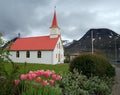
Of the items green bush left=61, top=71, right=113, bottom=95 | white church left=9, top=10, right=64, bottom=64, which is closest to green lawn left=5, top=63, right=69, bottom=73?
green bush left=61, top=71, right=113, bottom=95

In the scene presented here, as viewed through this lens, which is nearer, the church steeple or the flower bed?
the flower bed

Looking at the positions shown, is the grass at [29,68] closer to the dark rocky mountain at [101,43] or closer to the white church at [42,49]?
the white church at [42,49]

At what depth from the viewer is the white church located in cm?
4478

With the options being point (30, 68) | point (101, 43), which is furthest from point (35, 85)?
point (101, 43)

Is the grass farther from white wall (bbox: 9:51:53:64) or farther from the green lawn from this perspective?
white wall (bbox: 9:51:53:64)

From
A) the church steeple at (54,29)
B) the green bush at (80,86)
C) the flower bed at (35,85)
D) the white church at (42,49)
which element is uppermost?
the church steeple at (54,29)

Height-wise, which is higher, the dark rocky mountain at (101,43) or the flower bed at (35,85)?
the dark rocky mountain at (101,43)

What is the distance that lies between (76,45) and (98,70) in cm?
6035

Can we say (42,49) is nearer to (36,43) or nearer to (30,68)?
(36,43)

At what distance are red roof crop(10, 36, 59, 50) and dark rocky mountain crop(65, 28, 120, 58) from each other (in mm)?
13108

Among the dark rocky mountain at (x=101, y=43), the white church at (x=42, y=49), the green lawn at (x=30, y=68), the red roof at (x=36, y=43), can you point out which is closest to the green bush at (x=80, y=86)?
the green lawn at (x=30, y=68)

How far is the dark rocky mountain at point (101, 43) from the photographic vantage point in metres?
59.5

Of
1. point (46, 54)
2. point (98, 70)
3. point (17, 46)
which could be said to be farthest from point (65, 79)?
point (17, 46)

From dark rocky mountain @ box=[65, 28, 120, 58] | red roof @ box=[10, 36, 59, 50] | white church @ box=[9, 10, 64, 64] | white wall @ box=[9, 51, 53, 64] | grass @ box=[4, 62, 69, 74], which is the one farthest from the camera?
dark rocky mountain @ box=[65, 28, 120, 58]
